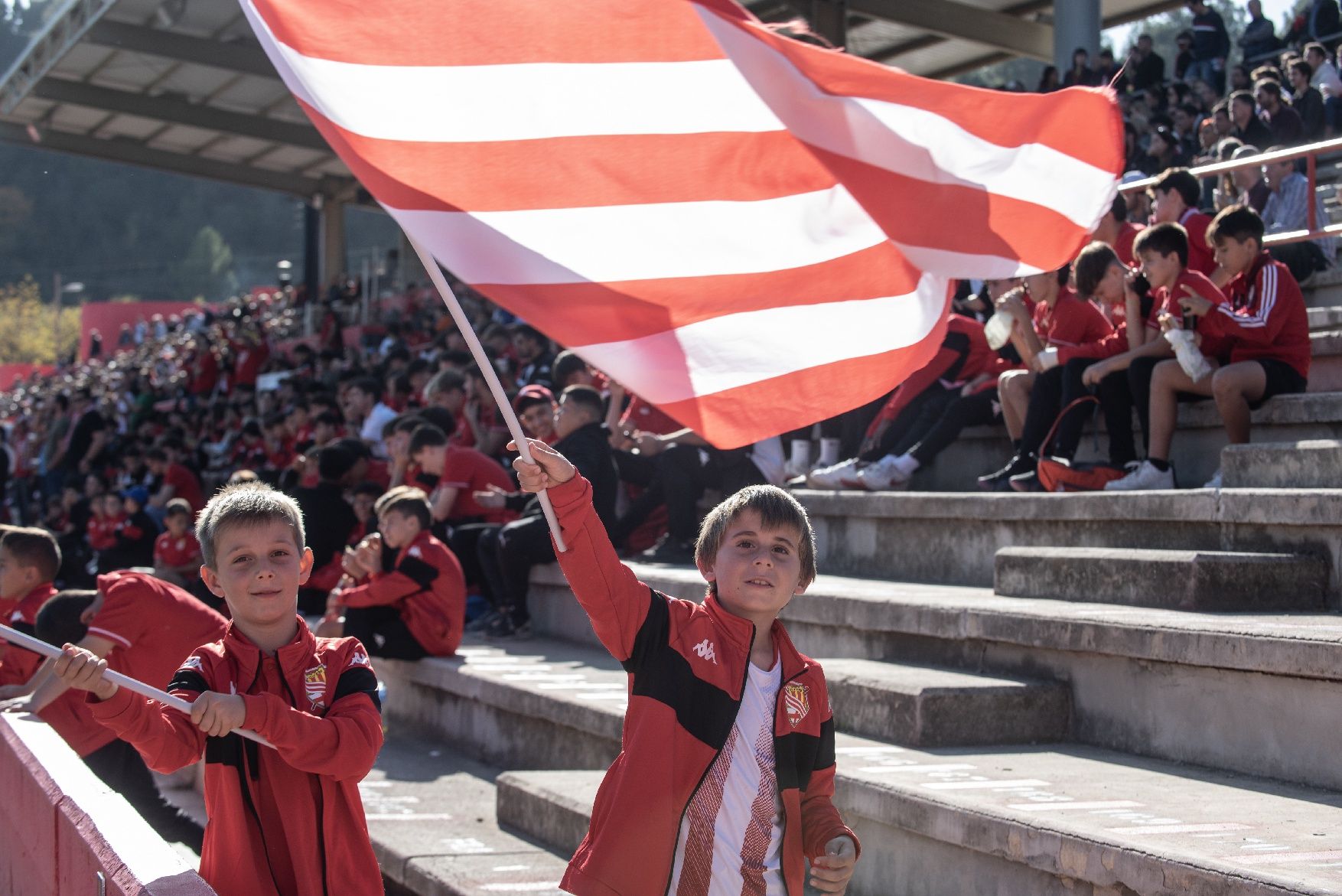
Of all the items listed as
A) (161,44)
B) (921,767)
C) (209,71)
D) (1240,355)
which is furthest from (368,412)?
(209,71)

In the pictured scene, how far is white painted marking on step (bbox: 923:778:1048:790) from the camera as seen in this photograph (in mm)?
4312

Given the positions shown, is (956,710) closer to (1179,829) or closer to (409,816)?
(1179,829)

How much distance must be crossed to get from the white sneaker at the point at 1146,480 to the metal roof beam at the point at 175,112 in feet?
63.6

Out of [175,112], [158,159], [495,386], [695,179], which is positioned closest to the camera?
[495,386]

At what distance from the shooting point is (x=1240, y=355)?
22.0ft

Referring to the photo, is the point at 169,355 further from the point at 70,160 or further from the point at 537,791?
the point at 70,160

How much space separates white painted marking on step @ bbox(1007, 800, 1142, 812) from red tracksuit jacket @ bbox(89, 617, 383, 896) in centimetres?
174

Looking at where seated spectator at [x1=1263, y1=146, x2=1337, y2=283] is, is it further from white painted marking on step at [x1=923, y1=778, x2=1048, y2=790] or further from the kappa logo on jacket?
the kappa logo on jacket

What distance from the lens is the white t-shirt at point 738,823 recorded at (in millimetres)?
3154

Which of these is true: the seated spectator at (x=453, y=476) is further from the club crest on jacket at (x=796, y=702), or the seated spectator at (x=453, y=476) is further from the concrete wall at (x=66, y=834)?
the club crest on jacket at (x=796, y=702)

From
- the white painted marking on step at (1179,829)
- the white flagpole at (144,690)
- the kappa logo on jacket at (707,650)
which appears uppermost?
the kappa logo on jacket at (707,650)

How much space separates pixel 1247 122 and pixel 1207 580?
740cm

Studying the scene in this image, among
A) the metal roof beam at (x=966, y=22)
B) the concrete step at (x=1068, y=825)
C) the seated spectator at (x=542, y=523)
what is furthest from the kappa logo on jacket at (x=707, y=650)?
the metal roof beam at (x=966, y=22)

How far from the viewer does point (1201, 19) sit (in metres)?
16.0
